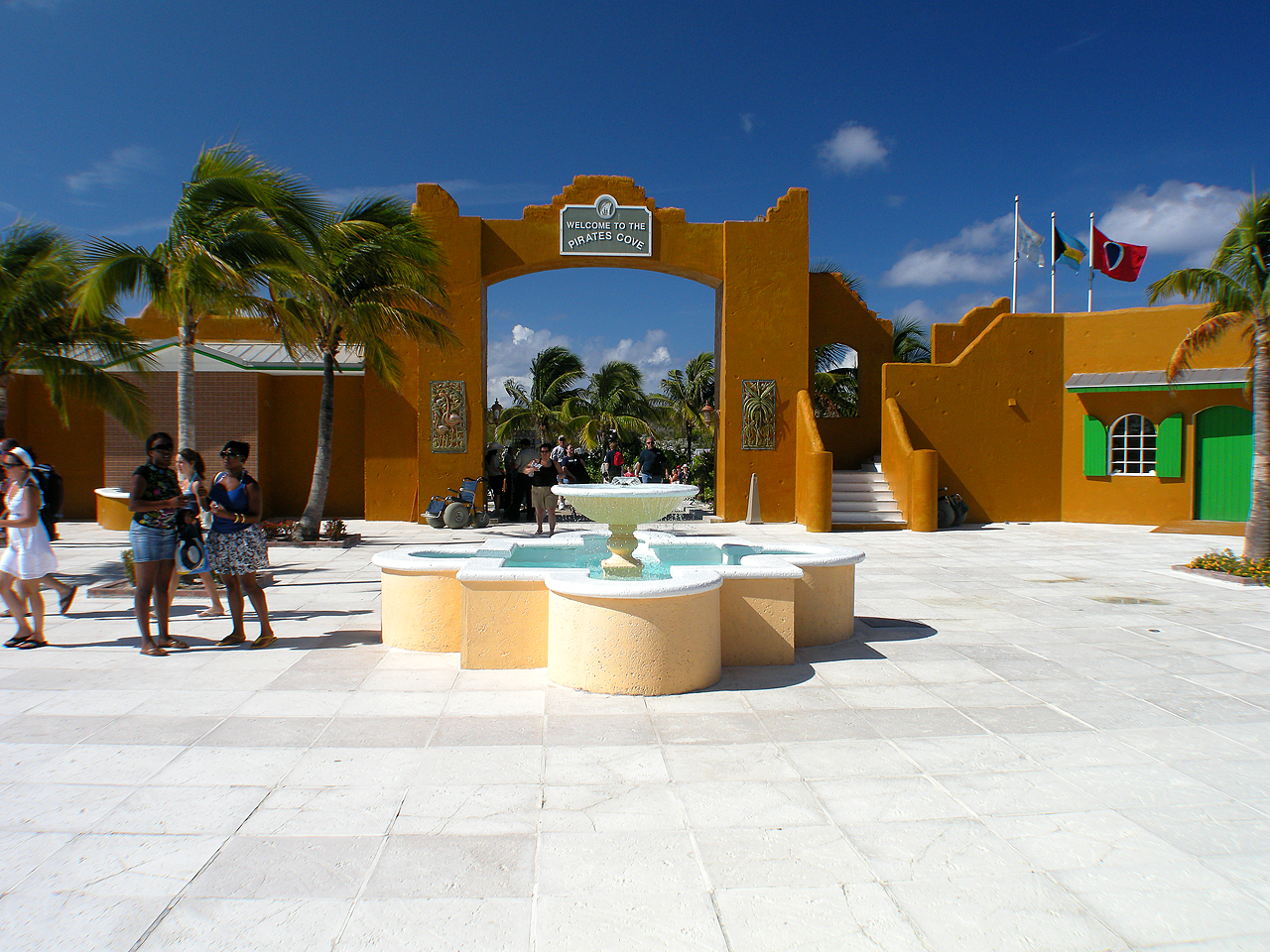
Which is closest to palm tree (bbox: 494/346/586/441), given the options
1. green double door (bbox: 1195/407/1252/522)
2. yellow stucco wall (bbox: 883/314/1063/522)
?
yellow stucco wall (bbox: 883/314/1063/522)

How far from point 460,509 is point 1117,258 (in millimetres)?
15746

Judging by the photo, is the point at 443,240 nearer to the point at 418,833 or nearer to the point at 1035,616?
the point at 1035,616

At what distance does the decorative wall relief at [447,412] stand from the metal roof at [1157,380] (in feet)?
42.6

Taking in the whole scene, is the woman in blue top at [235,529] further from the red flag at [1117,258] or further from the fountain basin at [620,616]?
the red flag at [1117,258]

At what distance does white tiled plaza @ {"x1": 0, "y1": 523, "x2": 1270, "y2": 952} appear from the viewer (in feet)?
8.79

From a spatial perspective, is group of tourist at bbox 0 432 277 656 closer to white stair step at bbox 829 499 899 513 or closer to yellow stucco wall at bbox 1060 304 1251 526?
white stair step at bbox 829 499 899 513

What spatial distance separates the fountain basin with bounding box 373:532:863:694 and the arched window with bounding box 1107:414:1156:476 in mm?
12768

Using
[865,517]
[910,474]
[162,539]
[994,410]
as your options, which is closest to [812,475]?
[865,517]

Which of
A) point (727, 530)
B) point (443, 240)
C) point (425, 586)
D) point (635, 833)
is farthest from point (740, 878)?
point (443, 240)

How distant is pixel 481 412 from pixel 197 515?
976cm

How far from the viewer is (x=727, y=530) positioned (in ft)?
50.5

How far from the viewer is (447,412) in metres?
16.0

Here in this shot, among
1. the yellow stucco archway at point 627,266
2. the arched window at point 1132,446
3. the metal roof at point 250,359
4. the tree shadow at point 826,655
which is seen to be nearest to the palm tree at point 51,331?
the metal roof at point 250,359

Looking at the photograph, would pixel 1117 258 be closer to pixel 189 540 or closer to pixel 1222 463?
pixel 1222 463
